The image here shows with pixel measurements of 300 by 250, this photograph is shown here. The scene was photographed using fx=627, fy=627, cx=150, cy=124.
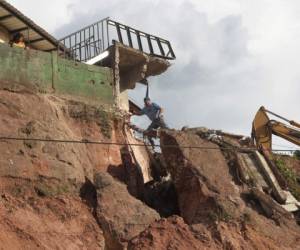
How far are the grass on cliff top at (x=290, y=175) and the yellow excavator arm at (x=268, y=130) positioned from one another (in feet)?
6.54

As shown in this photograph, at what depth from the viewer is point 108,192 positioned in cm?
1509

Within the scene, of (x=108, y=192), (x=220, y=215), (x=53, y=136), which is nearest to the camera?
(x=108, y=192)

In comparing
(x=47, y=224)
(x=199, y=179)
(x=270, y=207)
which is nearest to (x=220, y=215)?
(x=199, y=179)

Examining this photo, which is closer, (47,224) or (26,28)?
(47,224)

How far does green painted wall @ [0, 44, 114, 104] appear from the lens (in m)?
17.1

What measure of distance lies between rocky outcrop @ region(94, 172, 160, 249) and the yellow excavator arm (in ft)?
32.1

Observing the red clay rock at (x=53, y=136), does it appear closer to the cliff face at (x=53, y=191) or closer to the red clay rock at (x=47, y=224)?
the cliff face at (x=53, y=191)

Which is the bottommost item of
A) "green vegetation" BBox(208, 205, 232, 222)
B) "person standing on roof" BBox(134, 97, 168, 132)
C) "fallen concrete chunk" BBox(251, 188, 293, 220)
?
"green vegetation" BBox(208, 205, 232, 222)

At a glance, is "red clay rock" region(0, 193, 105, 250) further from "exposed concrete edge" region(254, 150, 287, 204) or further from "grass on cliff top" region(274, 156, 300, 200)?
"grass on cliff top" region(274, 156, 300, 200)

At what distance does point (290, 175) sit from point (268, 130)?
3.93 metres

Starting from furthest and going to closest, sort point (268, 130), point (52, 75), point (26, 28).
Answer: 1. point (268, 130)
2. point (26, 28)
3. point (52, 75)

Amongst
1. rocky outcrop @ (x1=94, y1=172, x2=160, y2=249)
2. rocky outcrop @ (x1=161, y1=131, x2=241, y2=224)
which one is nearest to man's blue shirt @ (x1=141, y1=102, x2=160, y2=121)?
rocky outcrop @ (x1=161, y1=131, x2=241, y2=224)

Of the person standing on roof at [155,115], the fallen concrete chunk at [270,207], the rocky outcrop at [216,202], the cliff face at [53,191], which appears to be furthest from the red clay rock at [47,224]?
the person standing on roof at [155,115]

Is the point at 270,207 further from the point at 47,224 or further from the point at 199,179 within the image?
the point at 47,224
